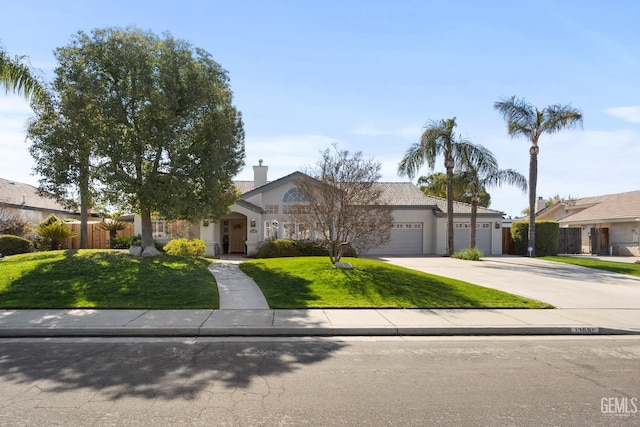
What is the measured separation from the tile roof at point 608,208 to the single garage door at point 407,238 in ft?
48.7

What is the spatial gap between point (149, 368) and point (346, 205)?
323 inches

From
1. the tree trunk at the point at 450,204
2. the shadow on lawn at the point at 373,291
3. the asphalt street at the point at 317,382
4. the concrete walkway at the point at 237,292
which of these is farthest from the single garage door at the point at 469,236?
the asphalt street at the point at 317,382

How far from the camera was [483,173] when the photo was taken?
84.9 ft

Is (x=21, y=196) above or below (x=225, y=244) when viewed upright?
above

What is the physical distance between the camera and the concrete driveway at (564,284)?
11.1 metres

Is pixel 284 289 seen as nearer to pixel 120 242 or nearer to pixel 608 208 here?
pixel 120 242

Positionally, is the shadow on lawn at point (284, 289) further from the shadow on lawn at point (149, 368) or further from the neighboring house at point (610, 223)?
the neighboring house at point (610, 223)

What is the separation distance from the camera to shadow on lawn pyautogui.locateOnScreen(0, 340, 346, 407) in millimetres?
4754

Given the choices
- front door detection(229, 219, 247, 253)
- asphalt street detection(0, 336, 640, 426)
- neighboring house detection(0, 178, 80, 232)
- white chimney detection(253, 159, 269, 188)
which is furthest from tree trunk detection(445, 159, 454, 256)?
neighboring house detection(0, 178, 80, 232)

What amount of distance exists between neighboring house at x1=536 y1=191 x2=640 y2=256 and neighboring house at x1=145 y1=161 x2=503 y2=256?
28.6ft

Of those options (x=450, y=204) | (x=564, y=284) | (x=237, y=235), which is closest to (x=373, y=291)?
(x=564, y=284)

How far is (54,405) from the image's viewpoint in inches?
172

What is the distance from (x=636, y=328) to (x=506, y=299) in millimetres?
2795

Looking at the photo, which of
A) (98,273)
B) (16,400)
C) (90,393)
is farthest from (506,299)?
(98,273)
